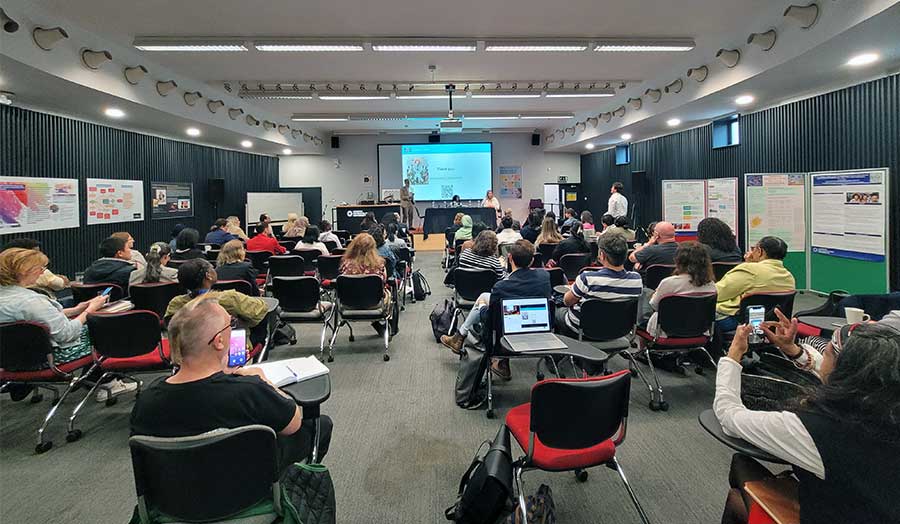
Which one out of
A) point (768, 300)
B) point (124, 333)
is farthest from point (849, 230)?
point (124, 333)

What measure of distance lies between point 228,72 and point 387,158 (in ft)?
26.4

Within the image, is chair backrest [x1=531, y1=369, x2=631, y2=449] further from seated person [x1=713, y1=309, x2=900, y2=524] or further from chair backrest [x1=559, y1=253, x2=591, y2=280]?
chair backrest [x1=559, y1=253, x2=591, y2=280]

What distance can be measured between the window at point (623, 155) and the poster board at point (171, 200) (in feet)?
36.8

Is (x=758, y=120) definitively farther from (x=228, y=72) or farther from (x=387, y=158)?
(x=387, y=158)

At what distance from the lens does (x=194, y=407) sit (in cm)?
157

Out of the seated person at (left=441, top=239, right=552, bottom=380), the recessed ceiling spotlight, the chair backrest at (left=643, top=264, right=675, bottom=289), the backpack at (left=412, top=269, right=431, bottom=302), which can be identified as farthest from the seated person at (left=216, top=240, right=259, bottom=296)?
the recessed ceiling spotlight

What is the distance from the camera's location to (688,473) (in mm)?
2668

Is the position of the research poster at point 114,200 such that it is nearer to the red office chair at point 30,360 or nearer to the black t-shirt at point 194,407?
the red office chair at point 30,360

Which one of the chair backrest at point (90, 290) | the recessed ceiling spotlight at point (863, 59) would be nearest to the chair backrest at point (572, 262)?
the recessed ceiling spotlight at point (863, 59)

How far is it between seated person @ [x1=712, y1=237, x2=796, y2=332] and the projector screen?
38.9 ft

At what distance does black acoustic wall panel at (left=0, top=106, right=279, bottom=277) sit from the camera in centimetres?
660

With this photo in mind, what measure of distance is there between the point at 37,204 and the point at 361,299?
551cm

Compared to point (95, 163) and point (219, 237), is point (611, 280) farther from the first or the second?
point (95, 163)

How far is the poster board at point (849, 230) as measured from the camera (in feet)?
19.0
